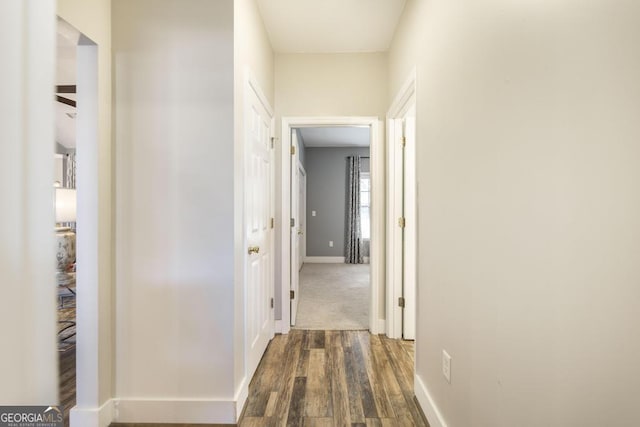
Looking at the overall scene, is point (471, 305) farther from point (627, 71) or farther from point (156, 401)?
point (156, 401)

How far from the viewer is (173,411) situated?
1727 mm

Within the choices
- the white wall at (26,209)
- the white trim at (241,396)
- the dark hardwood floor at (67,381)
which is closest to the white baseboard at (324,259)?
the dark hardwood floor at (67,381)

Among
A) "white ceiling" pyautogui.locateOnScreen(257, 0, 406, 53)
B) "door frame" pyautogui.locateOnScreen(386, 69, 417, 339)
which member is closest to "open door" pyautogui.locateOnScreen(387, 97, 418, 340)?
"door frame" pyautogui.locateOnScreen(386, 69, 417, 339)

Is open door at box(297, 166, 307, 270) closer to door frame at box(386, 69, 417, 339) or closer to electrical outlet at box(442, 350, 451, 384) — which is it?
door frame at box(386, 69, 417, 339)

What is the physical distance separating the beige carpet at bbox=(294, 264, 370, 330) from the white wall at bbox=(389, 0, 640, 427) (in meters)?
1.79

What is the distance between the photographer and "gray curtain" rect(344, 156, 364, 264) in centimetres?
Answer: 739

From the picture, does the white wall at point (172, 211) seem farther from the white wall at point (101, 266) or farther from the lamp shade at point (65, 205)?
the lamp shade at point (65, 205)

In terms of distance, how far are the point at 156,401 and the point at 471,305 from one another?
5.39 ft

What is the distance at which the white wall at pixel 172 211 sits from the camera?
1.73 m

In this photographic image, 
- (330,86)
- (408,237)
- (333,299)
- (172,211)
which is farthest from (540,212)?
(333,299)

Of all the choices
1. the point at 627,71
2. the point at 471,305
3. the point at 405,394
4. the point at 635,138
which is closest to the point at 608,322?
the point at 635,138

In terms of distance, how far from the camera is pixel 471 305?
130cm

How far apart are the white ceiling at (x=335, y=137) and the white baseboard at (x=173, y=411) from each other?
4821 millimetres

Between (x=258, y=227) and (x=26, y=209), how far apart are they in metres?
2.08
